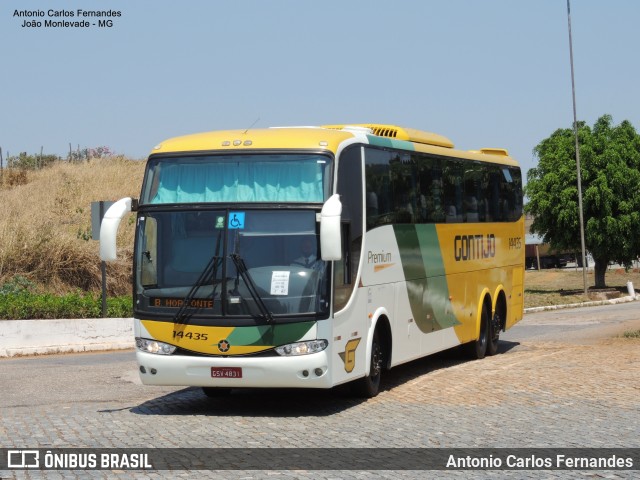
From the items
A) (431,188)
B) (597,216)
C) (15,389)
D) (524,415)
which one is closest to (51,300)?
(15,389)

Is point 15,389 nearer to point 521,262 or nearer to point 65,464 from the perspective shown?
point 65,464

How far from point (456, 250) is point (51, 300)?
34.8 feet

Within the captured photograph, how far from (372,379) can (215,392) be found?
2.10 meters

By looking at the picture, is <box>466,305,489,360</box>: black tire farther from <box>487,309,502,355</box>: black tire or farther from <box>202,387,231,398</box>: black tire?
<box>202,387,231,398</box>: black tire

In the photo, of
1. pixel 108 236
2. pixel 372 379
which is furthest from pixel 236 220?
pixel 372 379

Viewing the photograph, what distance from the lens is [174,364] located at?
13398 mm

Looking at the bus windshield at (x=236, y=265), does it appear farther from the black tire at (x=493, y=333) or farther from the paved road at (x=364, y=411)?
the black tire at (x=493, y=333)

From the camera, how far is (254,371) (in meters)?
13.1

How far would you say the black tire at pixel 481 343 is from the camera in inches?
805

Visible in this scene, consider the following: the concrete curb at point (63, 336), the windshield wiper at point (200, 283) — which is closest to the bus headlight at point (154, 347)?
the windshield wiper at point (200, 283)

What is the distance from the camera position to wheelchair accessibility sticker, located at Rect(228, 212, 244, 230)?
13414 mm

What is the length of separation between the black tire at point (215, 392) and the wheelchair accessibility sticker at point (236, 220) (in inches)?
107

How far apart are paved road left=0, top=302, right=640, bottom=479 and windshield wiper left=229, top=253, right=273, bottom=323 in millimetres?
1181

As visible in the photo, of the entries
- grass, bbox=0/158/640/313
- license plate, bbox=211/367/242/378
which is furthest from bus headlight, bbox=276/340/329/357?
grass, bbox=0/158/640/313
